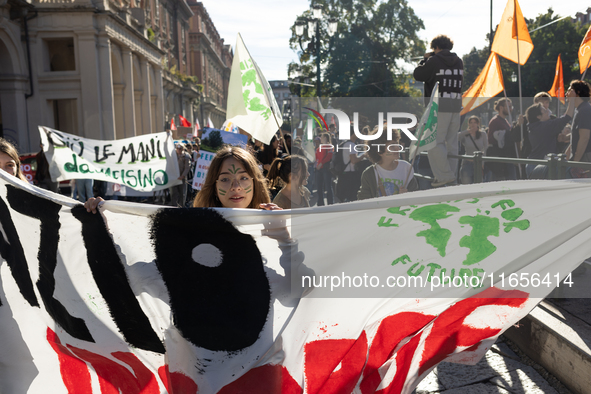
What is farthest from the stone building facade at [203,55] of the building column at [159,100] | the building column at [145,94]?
the building column at [145,94]

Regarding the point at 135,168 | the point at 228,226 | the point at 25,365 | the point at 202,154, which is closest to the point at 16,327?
the point at 25,365

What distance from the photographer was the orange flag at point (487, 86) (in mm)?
6895

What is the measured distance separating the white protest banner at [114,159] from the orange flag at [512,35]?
6.19 m

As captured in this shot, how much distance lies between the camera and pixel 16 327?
9.64 ft

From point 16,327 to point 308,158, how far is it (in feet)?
11.0

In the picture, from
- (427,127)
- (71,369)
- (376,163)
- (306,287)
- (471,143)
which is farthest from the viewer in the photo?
(471,143)

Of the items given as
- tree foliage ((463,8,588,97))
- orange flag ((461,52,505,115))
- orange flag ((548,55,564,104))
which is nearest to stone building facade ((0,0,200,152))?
orange flag ((461,52,505,115))

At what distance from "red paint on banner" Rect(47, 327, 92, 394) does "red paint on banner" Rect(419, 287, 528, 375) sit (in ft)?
5.70

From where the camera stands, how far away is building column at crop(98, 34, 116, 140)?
77.3 feet

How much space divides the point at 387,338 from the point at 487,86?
5399 millimetres

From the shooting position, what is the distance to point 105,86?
932 inches

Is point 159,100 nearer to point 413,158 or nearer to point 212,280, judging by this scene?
point 413,158

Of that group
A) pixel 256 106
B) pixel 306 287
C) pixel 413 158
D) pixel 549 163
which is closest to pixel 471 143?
pixel 549 163

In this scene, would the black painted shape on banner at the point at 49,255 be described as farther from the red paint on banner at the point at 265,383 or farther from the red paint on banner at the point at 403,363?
the red paint on banner at the point at 403,363
